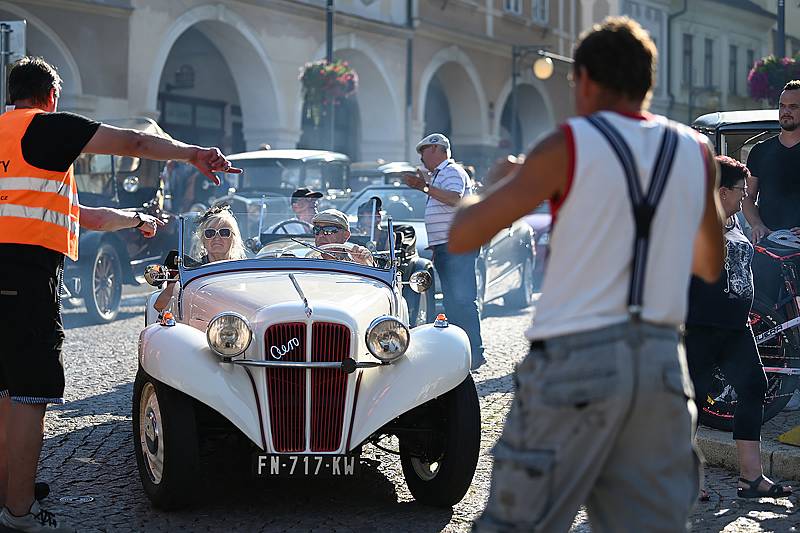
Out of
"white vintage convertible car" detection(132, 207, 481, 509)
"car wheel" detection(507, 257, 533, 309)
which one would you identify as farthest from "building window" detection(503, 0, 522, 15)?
"white vintage convertible car" detection(132, 207, 481, 509)

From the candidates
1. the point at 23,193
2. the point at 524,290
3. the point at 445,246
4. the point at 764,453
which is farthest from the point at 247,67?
the point at 23,193

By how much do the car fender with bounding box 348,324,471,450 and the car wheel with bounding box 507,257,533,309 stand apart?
9358mm

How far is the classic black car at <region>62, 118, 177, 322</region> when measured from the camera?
13188 millimetres

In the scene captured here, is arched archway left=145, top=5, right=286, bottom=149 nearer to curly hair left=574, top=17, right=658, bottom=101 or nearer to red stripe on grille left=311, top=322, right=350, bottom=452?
red stripe on grille left=311, top=322, right=350, bottom=452

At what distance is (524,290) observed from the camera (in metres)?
15.1

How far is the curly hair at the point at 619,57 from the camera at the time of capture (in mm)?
2969

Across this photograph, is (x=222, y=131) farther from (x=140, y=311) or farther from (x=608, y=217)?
(x=608, y=217)

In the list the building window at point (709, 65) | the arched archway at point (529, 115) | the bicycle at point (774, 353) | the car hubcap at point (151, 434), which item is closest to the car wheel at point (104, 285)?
the car hubcap at point (151, 434)

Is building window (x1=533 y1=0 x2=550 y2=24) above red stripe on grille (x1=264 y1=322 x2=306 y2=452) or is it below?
above

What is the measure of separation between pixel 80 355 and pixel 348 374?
5.85m

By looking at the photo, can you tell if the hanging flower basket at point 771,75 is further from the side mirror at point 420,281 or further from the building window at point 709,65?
the building window at point 709,65

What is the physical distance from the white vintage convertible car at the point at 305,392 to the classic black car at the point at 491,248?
6.99 m

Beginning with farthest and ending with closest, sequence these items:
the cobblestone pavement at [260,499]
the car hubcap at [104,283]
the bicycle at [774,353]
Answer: the car hubcap at [104,283]
the bicycle at [774,353]
the cobblestone pavement at [260,499]

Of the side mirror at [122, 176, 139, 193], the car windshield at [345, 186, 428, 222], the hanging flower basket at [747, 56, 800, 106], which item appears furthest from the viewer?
the hanging flower basket at [747, 56, 800, 106]
